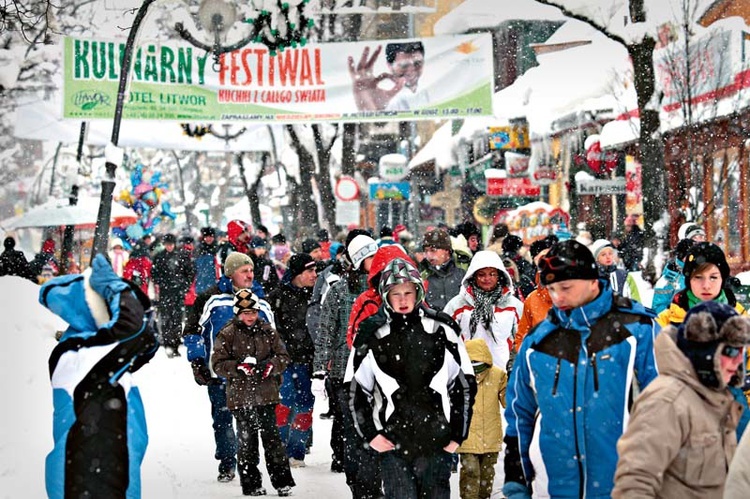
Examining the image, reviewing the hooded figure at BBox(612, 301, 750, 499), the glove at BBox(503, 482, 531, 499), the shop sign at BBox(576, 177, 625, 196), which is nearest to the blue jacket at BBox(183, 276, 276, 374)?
the glove at BBox(503, 482, 531, 499)

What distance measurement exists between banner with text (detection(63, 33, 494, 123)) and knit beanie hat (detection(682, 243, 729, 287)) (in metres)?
9.22

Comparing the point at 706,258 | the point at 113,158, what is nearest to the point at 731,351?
the point at 706,258

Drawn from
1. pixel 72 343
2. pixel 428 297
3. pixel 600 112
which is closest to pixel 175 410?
pixel 428 297

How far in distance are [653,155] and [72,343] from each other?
536 inches

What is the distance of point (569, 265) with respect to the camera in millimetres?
4738

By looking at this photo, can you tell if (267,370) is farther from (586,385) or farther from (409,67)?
(409,67)

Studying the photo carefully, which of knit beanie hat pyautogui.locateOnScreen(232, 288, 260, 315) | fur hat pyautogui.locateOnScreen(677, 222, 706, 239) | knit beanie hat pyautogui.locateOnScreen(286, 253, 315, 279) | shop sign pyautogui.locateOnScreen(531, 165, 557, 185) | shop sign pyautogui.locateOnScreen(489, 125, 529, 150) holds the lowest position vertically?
knit beanie hat pyautogui.locateOnScreen(232, 288, 260, 315)

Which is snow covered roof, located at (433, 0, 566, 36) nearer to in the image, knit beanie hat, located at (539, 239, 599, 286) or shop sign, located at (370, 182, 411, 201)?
knit beanie hat, located at (539, 239, 599, 286)

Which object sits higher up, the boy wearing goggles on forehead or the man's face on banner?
the man's face on banner

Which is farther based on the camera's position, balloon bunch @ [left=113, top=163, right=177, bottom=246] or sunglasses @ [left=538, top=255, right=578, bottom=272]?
balloon bunch @ [left=113, top=163, right=177, bottom=246]

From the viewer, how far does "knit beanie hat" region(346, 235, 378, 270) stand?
8547mm

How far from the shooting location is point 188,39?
15.8 metres

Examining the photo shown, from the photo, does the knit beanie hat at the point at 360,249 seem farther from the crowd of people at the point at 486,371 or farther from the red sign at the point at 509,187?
the red sign at the point at 509,187

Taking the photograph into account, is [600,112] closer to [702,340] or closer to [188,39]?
[188,39]
